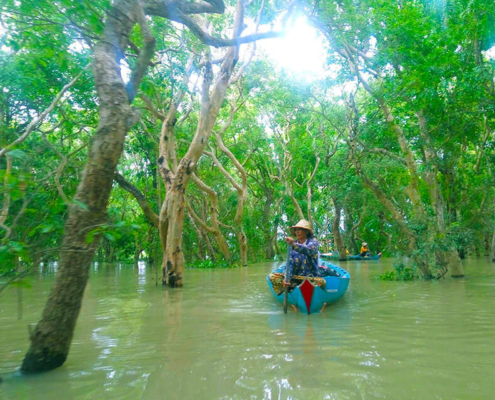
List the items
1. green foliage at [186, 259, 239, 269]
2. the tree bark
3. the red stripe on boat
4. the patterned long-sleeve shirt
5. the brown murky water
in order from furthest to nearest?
green foliage at [186, 259, 239, 269], the tree bark, the patterned long-sleeve shirt, the red stripe on boat, the brown murky water

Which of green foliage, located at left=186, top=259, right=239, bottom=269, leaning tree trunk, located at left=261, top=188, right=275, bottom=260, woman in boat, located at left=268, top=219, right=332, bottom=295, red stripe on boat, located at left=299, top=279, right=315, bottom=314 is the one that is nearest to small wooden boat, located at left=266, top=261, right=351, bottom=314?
red stripe on boat, located at left=299, top=279, right=315, bottom=314

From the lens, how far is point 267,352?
462 cm

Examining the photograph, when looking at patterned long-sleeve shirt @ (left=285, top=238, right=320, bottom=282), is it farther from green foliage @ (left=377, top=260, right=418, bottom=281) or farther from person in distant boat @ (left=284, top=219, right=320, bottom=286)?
green foliage @ (left=377, top=260, right=418, bottom=281)

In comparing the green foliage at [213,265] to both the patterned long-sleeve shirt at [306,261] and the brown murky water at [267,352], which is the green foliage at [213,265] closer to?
the brown murky water at [267,352]

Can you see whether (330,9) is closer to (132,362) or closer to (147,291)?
(147,291)

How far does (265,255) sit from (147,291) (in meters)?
19.1

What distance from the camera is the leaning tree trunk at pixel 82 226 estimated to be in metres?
3.54

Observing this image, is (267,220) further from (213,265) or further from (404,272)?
(404,272)

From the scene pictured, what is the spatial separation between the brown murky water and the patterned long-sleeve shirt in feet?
2.47

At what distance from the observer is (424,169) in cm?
1242

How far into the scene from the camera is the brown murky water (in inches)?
135

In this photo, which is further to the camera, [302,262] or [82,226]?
[302,262]

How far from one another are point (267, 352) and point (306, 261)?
3.41 meters

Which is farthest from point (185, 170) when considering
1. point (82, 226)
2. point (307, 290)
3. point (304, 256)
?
point (82, 226)
